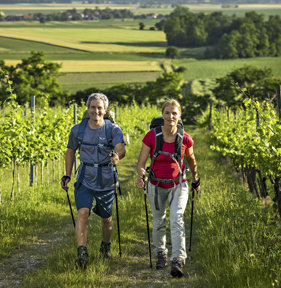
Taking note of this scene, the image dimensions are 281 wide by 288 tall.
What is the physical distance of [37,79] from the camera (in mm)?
66312

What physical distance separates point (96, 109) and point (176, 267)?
1685 mm

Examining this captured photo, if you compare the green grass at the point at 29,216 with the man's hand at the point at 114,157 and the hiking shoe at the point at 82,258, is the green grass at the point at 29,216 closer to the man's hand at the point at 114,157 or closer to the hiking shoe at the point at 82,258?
the hiking shoe at the point at 82,258

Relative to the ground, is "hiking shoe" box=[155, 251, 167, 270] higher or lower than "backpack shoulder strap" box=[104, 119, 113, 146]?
lower

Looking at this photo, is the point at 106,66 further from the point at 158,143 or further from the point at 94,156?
the point at 158,143

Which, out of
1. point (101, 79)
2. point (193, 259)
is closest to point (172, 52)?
point (101, 79)

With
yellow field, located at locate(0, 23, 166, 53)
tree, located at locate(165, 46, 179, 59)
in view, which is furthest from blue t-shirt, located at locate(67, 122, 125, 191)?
tree, located at locate(165, 46, 179, 59)

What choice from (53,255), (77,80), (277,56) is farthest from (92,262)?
(277,56)

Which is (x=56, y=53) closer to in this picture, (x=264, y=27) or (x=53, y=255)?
(x=264, y=27)

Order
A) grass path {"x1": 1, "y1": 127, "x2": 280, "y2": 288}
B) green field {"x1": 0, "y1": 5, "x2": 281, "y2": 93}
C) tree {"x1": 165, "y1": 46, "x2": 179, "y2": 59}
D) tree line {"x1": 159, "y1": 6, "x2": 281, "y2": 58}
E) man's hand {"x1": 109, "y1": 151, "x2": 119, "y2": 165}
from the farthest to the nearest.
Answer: tree {"x1": 165, "y1": 46, "x2": 179, "y2": 59}
tree line {"x1": 159, "y1": 6, "x2": 281, "y2": 58}
green field {"x1": 0, "y1": 5, "x2": 281, "y2": 93}
man's hand {"x1": 109, "y1": 151, "x2": 119, "y2": 165}
grass path {"x1": 1, "y1": 127, "x2": 280, "y2": 288}

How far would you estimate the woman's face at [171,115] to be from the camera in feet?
15.4

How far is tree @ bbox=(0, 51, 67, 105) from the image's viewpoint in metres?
63.0

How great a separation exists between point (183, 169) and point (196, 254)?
3.67ft

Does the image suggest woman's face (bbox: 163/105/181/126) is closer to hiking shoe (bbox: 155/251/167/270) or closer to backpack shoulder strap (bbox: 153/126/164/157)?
backpack shoulder strap (bbox: 153/126/164/157)

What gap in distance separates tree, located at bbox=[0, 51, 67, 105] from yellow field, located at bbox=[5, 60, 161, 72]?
19.7m
